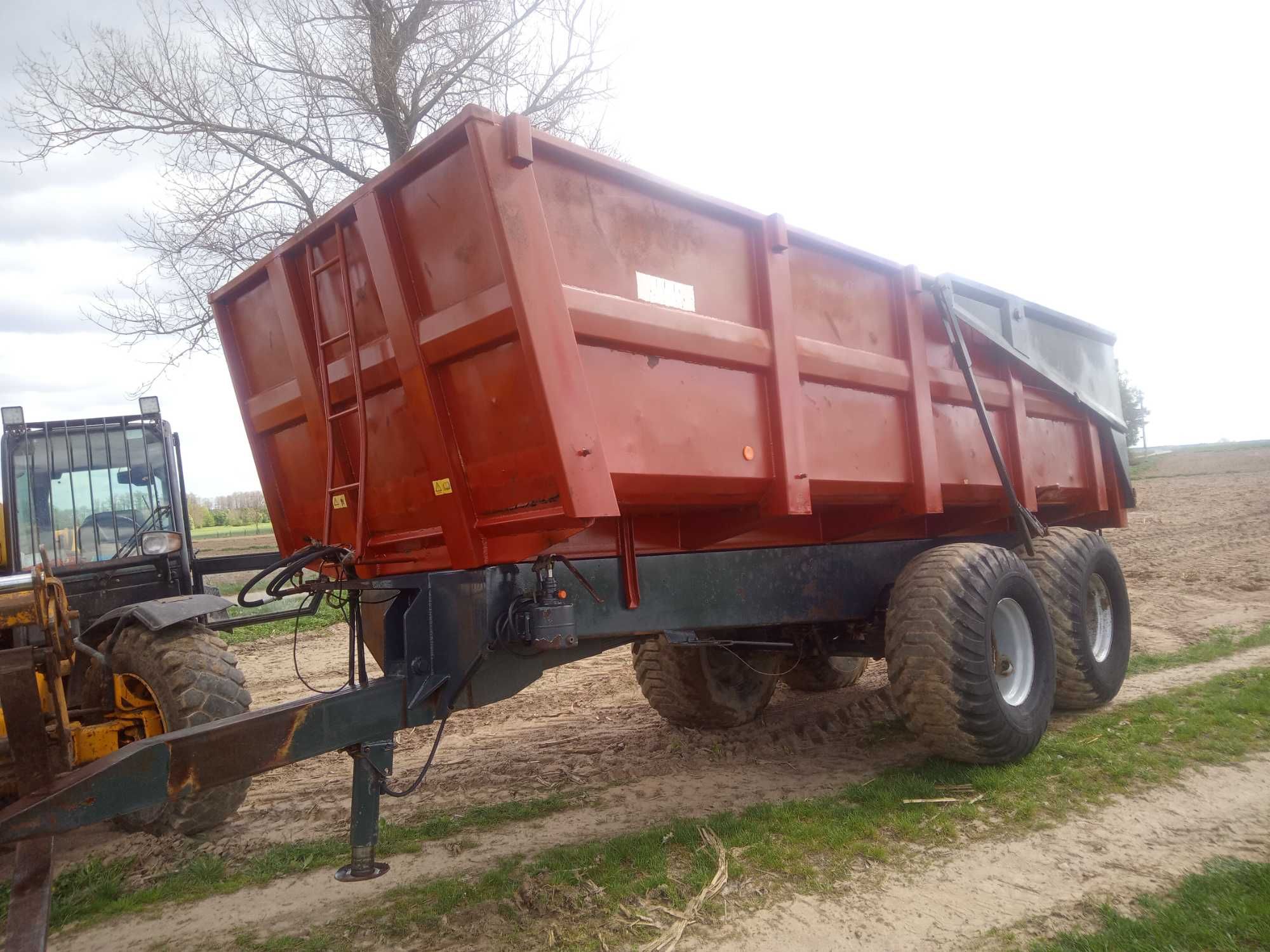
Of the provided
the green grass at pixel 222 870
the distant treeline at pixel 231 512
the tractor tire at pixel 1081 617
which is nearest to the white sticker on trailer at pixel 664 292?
the green grass at pixel 222 870

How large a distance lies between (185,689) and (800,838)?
3.06 metres

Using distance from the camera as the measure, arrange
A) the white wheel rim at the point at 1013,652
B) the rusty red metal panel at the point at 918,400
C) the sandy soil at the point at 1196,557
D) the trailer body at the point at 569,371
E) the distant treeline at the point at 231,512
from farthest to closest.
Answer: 1. the distant treeline at the point at 231,512
2. the sandy soil at the point at 1196,557
3. the white wheel rim at the point at 1013,652
4. the rusty red metal panel at the point at 918,400
5. the trailer body at the point at 569,371

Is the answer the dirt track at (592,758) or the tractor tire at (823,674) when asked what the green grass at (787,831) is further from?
the tractor tire at (823,674)

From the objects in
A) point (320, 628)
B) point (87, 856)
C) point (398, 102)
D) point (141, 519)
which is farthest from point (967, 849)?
point (398, 102)

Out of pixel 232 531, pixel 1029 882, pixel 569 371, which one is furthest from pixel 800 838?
pixel 232 531

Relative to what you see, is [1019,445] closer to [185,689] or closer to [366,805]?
[366,805]

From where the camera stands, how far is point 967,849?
3895 millimetres

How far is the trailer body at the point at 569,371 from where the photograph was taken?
3166 mm

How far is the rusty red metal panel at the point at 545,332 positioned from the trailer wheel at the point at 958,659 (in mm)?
2193

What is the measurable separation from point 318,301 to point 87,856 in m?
3.12

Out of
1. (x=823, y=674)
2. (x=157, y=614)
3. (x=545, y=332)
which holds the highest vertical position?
(x=545, y=332)

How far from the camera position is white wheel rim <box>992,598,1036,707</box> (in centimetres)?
506

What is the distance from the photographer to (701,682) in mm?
6070

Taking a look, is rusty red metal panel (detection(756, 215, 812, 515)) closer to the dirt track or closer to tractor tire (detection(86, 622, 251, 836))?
the dirt track
